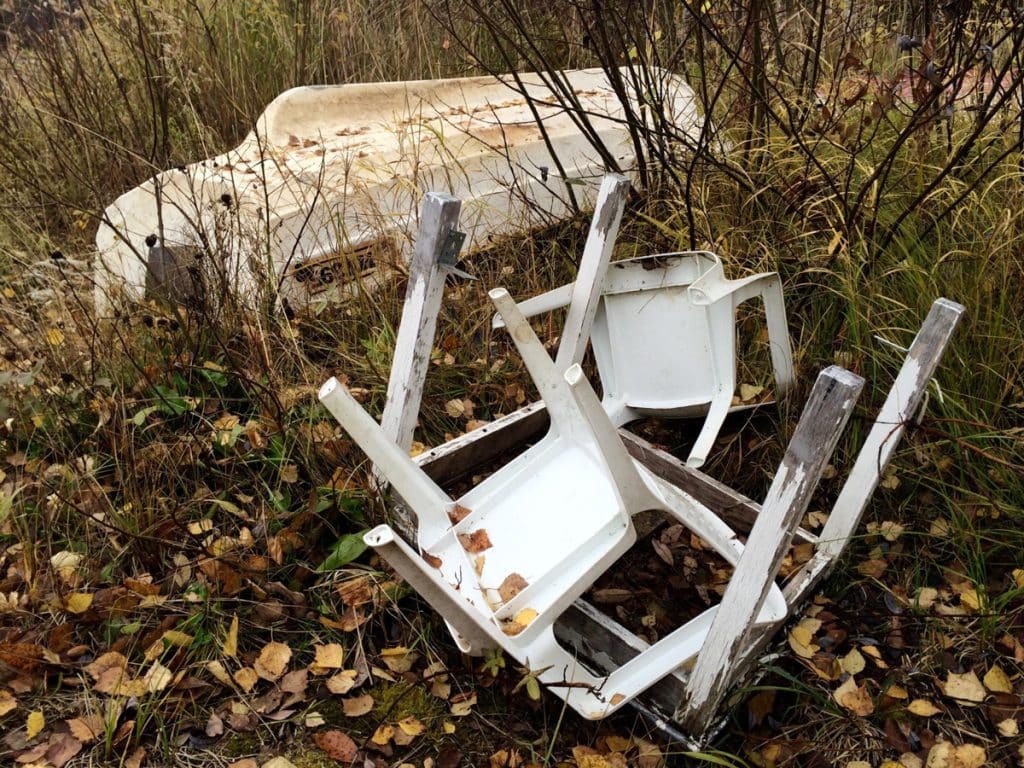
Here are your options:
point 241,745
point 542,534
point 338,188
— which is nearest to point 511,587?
point 542,534

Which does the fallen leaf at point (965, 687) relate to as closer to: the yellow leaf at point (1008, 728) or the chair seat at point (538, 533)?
the yellow leaf at point (1008, 728)

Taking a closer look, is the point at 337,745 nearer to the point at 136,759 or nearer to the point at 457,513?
the point at 136,759

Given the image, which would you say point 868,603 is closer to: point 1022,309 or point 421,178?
point 1022,309

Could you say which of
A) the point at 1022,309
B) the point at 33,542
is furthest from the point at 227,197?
the point at 1022,309

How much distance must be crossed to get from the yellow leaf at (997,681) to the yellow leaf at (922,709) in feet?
0.42

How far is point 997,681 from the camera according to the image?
5.79 ft

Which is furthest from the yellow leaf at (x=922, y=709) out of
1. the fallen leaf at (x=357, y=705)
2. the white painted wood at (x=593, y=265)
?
the fallen leaf at (x=357, y=705)

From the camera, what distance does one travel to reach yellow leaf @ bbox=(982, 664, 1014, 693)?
5.75 feet

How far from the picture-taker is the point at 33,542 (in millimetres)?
2127

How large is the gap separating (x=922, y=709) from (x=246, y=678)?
1.46 meters

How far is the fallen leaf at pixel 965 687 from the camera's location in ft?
5.76

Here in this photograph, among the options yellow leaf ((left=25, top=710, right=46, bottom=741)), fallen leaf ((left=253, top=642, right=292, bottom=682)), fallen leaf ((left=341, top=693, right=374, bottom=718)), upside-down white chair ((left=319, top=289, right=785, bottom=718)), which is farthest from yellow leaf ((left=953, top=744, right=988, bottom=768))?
yellow leaf ((left=25, top=710, right=46, bottom=741))

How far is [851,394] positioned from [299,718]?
1.31 metres

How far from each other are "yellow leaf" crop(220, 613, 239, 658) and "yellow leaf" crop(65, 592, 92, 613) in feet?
1.10
